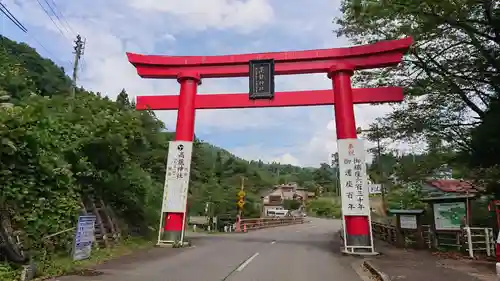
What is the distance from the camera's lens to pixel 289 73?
16922 mm

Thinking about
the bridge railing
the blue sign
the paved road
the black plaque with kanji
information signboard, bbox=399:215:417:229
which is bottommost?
the paved road

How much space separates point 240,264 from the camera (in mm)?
10570


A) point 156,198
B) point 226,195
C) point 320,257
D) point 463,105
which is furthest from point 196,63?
point 226,195

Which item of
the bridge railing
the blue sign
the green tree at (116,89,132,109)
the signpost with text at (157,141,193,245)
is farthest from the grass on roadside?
the bridge railing

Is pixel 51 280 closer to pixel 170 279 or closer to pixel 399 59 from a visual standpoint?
pixel 170 279

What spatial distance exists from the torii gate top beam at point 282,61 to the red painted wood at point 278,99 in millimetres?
941

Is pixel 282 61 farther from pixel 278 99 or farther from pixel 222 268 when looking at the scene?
pixel 222 268

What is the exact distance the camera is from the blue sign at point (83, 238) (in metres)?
9.73

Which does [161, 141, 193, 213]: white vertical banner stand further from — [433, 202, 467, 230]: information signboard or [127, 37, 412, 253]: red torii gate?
[433, 202, 467, 230]: information signboard

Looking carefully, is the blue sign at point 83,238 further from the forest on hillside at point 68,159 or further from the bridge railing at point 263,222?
the bridge railing at point 263,222

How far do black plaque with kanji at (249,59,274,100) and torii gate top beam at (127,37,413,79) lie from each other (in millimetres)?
294

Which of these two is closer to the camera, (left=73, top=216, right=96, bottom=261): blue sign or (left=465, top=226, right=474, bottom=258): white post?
(left=73, top=216, right=96, bottom=261): blue sign

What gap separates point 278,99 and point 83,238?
9.47m

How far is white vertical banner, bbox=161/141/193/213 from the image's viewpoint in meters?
15.7
